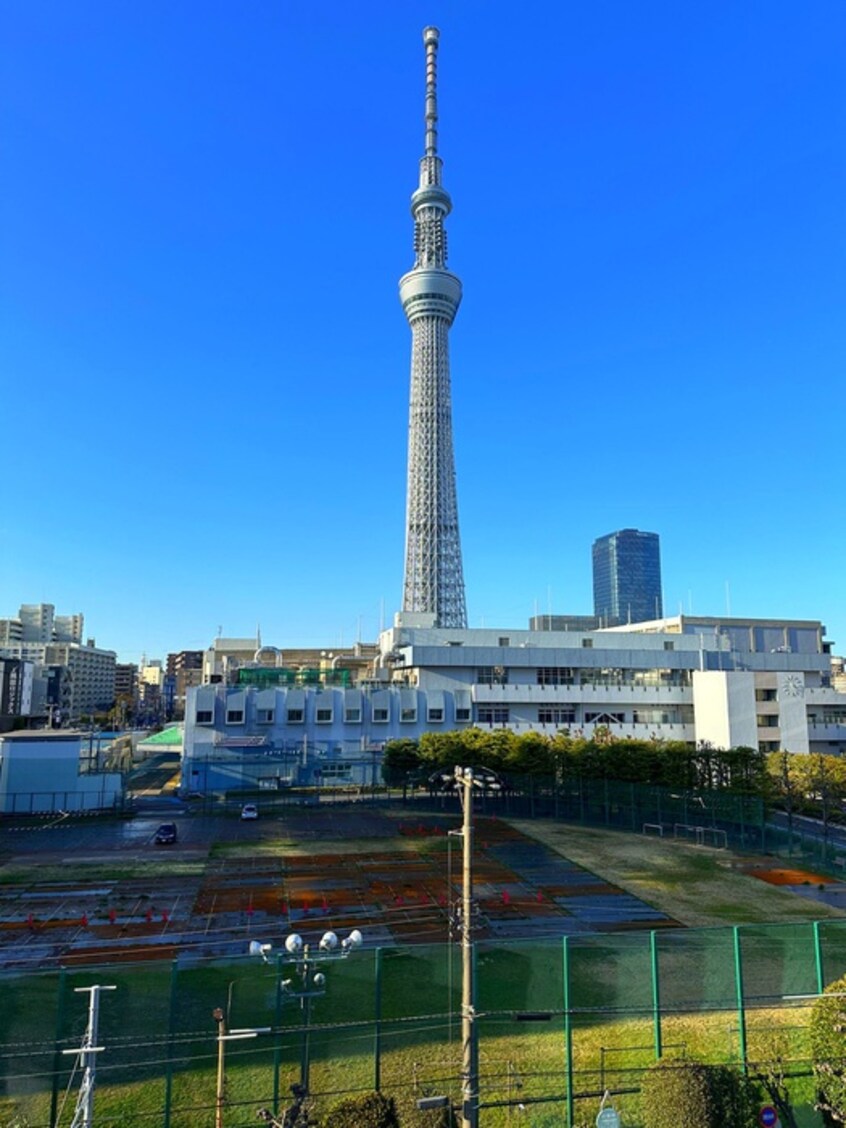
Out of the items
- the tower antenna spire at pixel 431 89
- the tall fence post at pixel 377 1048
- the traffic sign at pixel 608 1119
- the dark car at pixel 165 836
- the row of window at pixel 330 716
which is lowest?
the dark car at pixel 165 836

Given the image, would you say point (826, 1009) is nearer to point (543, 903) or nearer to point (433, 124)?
point (543, 903)

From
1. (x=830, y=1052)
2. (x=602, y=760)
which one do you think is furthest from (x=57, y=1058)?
(x=602, y=760)

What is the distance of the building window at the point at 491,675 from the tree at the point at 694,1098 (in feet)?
201

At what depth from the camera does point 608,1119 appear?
13.4m

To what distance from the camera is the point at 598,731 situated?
6538 centimetres

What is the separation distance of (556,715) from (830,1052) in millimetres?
61151

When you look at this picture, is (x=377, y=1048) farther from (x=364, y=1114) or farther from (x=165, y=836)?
(x=165, y=836)

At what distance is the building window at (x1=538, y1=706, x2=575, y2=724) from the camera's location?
73812 millimetres

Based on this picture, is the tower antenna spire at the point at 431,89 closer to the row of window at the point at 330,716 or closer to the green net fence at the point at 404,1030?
the row of window at the point at 330,716

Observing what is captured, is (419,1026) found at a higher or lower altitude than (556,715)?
lower

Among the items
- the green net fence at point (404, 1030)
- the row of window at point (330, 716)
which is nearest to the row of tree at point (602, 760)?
the row of window at point (330, 716)

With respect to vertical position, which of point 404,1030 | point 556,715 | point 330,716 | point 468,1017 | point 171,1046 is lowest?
point 404,1030

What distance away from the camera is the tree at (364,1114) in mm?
12086

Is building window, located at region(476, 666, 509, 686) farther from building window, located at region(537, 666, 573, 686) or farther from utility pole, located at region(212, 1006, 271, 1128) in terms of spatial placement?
utility pole, located at region(212, 1006, 271, 1128)
